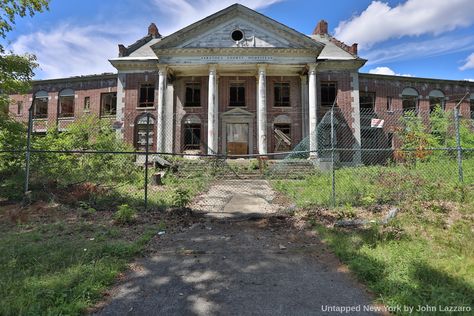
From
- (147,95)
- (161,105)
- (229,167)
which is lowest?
(229,167)

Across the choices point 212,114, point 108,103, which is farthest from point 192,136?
point 108,103

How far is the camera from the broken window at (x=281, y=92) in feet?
73.2

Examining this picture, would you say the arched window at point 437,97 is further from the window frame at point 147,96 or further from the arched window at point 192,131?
the window frame at point 147,96

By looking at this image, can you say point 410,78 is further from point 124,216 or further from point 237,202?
point 124,216

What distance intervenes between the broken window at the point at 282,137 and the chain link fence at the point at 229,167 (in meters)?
0.08

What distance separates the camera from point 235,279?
3.81 m

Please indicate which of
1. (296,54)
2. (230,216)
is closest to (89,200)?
(230,216)

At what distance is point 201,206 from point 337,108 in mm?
16541

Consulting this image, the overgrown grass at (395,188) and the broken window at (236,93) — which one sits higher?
the broken window at (236,93)

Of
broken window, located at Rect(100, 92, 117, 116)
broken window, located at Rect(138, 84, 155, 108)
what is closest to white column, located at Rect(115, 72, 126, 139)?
broken window, located at Rect(138, 84, 155, 108)

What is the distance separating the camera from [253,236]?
5.76m

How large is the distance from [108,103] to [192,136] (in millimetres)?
8330

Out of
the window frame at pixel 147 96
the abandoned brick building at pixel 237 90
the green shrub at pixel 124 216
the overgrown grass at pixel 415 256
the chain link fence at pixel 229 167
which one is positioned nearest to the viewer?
the overgrown grass at pixel 415 256

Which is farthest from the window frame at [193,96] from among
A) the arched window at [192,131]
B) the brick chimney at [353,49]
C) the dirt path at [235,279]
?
the dirt path at [235,279]
